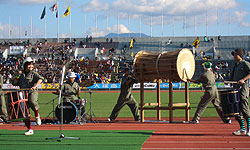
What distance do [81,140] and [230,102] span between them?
12.0ft

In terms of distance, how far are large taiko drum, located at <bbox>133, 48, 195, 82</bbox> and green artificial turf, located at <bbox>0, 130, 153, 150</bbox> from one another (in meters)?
3.21

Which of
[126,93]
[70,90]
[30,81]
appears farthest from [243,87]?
[70,90]

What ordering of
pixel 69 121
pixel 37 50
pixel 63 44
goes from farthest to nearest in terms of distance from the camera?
1. pixel 63 44
2. pixel 37 50
3. pixel 69 121

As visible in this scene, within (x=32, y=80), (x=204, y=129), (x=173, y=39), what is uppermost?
(x=173, y=39)

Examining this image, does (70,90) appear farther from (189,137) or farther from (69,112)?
(189,137)

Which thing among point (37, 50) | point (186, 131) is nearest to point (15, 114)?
point (186, 131)

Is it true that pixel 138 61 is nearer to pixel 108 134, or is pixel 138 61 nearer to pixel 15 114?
pixel 108 134

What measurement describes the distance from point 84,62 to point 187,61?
4371 centimetres

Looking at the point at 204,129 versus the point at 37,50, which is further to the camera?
the point at 37,50

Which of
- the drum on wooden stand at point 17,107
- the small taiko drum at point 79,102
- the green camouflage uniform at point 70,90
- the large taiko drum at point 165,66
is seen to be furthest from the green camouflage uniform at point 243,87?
the green camouflage uniform at point 70,90

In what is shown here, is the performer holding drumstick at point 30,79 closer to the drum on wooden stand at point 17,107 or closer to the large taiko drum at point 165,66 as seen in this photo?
the drum on wooden stand at point 17,107

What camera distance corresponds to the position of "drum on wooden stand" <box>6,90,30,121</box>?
10.1 meters

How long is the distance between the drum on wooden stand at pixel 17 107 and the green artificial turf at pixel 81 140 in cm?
54

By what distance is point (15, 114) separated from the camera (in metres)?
10.1
